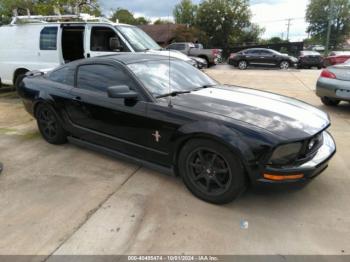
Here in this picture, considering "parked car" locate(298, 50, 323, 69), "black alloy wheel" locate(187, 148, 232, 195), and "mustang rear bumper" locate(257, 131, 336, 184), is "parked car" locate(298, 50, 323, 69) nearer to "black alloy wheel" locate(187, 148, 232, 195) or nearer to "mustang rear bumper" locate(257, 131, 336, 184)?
"mustang rear bumper" locate(257, 131, 336, 184)

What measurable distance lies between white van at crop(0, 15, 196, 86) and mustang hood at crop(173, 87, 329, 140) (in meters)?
4.13

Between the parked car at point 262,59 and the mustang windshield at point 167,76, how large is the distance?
59.8 ft

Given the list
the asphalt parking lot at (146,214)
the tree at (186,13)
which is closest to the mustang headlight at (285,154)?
the asphalt parking lot at (146,214)

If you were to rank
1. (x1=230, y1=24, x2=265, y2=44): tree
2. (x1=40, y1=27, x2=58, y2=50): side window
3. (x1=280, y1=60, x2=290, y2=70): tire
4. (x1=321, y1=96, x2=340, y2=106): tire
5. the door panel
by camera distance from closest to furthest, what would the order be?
the door panel
(x1=321, y1=96, x2=340, y2=106): tire
(x1=40, y1=27, x2=58, y2=50): side window
(x1=280, y1=60, x2=290, y2=70): tire
(x1=230, y1=24, x2=265, y2=44): tree

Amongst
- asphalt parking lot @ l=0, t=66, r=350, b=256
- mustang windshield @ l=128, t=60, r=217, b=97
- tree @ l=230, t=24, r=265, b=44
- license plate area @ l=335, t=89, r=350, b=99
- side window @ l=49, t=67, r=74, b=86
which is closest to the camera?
asphalt parking lot @ l=0, t=66, r=350, b=256

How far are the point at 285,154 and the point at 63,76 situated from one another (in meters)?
3.31

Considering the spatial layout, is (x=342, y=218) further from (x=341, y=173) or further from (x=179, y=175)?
(x=179, y=175)

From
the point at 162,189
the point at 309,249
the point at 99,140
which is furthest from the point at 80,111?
the point at 309,249

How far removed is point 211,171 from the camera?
10.6 ft

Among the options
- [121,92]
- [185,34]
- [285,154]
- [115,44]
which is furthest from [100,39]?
[185,34]

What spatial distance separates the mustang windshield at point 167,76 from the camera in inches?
150

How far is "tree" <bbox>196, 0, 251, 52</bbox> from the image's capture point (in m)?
41.3

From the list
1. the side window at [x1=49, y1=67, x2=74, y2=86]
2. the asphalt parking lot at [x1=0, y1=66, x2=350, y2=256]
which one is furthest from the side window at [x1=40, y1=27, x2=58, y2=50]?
the asphalt parking lot at [x1=0, y1=66, x2=350, y2=256]

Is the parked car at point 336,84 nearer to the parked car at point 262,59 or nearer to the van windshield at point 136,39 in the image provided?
the van windshield at point 136,39
